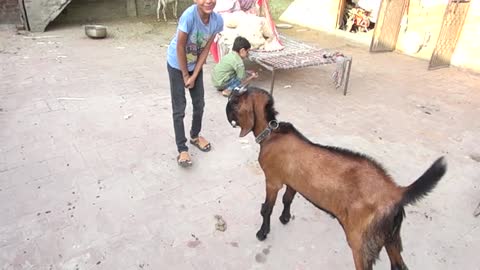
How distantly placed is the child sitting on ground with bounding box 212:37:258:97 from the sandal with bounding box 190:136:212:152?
4.24 feet

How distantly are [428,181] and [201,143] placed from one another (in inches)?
96.2

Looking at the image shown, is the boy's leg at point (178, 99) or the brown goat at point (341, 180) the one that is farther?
the boy's leg at point (178, 99)

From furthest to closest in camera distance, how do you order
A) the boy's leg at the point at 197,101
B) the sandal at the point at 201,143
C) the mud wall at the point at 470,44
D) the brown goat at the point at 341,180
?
1. the mud wall at the point at 470,44
2. the sandal at the point at 201,143
3. the boy's leg at the point at 197,101
4. the brown goat at the point at 341,180

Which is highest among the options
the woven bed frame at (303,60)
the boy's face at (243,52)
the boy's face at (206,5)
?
the boy's face at (206,5)

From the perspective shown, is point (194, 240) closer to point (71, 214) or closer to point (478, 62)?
point (71, 214)

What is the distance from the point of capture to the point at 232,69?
4.99 m

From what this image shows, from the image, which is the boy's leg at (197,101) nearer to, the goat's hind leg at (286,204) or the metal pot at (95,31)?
the goat's hind leg at (286,204)

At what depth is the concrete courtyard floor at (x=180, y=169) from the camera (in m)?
2.47

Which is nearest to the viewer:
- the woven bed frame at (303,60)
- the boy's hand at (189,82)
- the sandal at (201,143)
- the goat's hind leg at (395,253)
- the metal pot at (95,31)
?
the goat's hind leg at (395,253)

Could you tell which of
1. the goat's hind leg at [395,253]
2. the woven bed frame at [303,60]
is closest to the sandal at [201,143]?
the woven bed frame at [303,60]

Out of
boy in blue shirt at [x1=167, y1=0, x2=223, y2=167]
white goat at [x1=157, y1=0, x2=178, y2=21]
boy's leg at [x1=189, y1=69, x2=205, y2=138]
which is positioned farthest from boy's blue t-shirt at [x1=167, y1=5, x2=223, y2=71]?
white goat at [x1=157, y1=0, x2=178, y2=21]

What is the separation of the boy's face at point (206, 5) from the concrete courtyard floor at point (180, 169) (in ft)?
4.78

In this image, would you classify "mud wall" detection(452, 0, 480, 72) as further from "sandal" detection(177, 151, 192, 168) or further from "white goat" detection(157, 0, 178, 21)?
"white goat" detection(157, 0, 178, 21)

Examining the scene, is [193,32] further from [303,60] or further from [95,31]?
[95,31]
